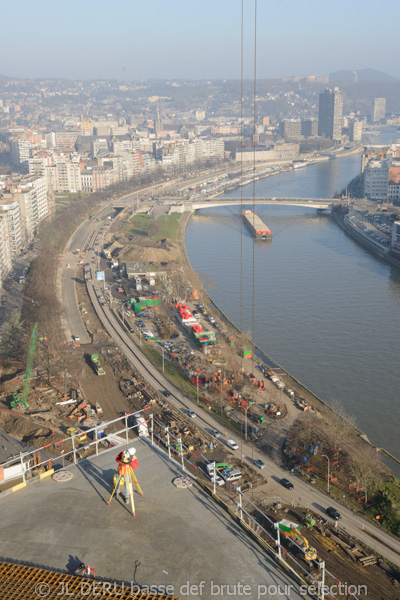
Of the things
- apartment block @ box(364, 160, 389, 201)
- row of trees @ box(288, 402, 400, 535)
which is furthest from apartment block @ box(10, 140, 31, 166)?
row of trees @ box(288, 402, 400, 535)

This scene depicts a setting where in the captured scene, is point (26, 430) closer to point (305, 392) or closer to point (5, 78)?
point (305, 392)

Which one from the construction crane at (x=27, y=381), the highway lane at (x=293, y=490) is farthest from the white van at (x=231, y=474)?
the construction crane at (x=27, y=381)

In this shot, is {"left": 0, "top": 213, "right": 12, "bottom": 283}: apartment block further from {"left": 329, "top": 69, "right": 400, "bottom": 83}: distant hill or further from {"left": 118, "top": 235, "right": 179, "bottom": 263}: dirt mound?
{"left": 329, "top": 69, "right": 400, "bottom": 83}: distant hill

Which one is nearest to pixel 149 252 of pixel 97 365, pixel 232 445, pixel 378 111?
pixel 97 365

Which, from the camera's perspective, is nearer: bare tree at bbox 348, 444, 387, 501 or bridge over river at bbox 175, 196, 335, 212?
bare tree at bbox 348, 444, 387, 501

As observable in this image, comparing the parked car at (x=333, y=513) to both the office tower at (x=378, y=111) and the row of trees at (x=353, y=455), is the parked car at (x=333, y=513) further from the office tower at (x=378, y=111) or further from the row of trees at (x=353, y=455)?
the office tower at (x=378, y=111)

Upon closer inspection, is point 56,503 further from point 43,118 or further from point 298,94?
point 298,94
